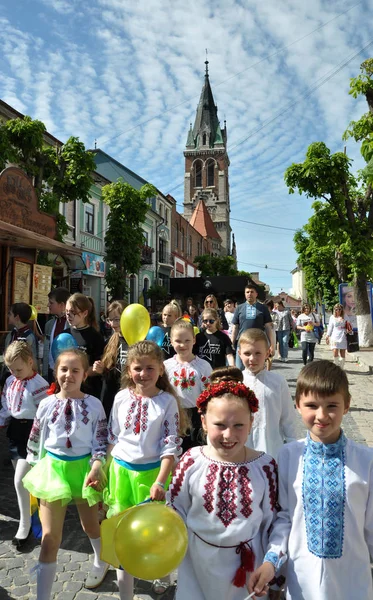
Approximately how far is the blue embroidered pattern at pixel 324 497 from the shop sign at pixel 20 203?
8.38 meters

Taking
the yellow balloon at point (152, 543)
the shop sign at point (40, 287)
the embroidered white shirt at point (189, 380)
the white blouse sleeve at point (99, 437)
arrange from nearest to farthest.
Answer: the yellow balloon at point (152, 543) < the white blouse sleeve at point (99, 437) < the embroidered white shirt at point (189, 380) < the shop sign at point (40, 287)

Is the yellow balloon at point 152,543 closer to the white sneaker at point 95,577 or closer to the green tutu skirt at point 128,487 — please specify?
the green tutu skirt at point 128,487

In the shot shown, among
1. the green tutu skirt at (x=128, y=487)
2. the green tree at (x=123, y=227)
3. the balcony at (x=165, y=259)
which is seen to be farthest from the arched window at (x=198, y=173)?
the green tutu skirt at (x=128, y=487)

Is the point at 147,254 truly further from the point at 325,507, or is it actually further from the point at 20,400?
the point at 325,507

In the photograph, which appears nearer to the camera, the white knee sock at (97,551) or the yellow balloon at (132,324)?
the white knee sock at (97,551)

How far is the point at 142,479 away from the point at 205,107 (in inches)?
3062

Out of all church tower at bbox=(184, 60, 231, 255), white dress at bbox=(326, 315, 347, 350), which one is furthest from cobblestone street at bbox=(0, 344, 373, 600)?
church tower at bbox=(184, 60, 231, 255)

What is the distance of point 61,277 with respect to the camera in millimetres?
17531

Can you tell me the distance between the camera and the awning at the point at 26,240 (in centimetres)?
790

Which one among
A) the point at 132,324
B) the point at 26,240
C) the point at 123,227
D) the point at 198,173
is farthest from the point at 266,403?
the point at 198,173

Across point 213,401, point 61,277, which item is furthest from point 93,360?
point 61,277

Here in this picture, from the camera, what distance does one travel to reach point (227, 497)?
186 cm

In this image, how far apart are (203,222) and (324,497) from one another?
64.7 meters

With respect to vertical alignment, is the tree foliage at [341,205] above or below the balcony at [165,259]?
below
